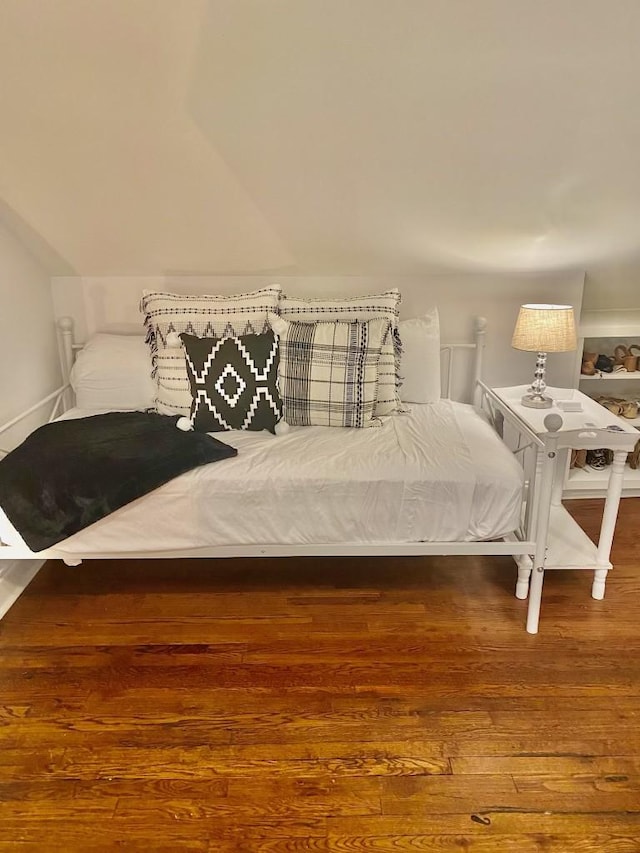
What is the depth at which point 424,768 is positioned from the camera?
A: 1523 millimetres

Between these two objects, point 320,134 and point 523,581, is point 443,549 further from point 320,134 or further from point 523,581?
point 320,134

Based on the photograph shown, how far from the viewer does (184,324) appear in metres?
2.43

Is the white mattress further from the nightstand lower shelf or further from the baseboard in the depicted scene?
the nightstand lower shelf

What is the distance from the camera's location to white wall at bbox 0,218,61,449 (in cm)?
231

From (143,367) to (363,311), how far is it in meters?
0.98

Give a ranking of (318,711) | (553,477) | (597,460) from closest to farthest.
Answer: (318,711) → (553,477) → (597,460)

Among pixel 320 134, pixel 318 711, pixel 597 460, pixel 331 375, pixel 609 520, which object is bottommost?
pixel 318 711

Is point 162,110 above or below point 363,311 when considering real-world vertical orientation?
above

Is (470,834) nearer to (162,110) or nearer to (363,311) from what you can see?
(363,311)

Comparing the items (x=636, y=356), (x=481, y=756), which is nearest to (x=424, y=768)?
(x=481, y=756)

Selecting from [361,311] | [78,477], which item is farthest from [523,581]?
[78,477]

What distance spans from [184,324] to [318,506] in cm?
102

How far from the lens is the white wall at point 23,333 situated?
2.31m

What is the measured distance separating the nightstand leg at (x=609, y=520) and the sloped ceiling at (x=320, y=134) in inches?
39.3
